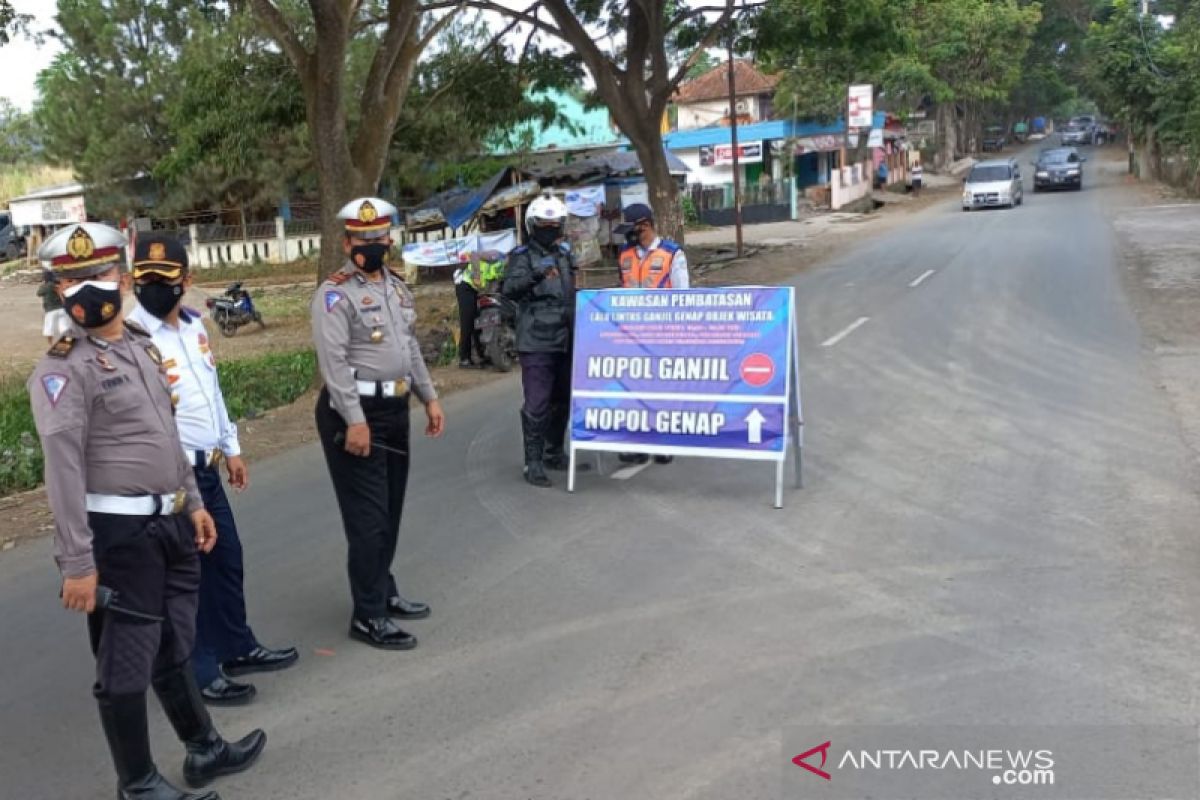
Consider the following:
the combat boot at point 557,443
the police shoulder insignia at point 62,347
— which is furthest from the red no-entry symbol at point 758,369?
the police shoulder insignia at point 62,347

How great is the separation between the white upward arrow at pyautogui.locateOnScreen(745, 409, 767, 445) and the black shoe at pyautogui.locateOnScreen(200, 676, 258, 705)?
3393 mm

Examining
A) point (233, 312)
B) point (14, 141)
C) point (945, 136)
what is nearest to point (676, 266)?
point (233, 312)

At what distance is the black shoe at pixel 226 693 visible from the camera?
4.18 m

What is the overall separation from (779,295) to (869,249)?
63.2 feet

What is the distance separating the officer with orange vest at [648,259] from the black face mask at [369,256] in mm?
3099

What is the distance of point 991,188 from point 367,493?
108 ft

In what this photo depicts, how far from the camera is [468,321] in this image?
13.0 meters

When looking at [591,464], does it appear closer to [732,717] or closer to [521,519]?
[521,519]

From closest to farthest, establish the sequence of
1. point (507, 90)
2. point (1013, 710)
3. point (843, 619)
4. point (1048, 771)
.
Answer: point (1048, 771)
point (1013, 710)
point (843, 619)
point (507, 90)

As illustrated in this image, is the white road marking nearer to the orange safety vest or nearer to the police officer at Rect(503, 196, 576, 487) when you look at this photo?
the police officer at Rect(503, 196, 576, 487)

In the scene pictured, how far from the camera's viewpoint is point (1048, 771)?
3383 mm

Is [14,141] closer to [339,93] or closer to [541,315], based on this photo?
[339,93]

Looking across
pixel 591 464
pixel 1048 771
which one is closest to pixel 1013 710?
pixel 1048 771

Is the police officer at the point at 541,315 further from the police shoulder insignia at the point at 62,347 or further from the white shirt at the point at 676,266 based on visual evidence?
the police shoulder insignia at the point at 62,347
